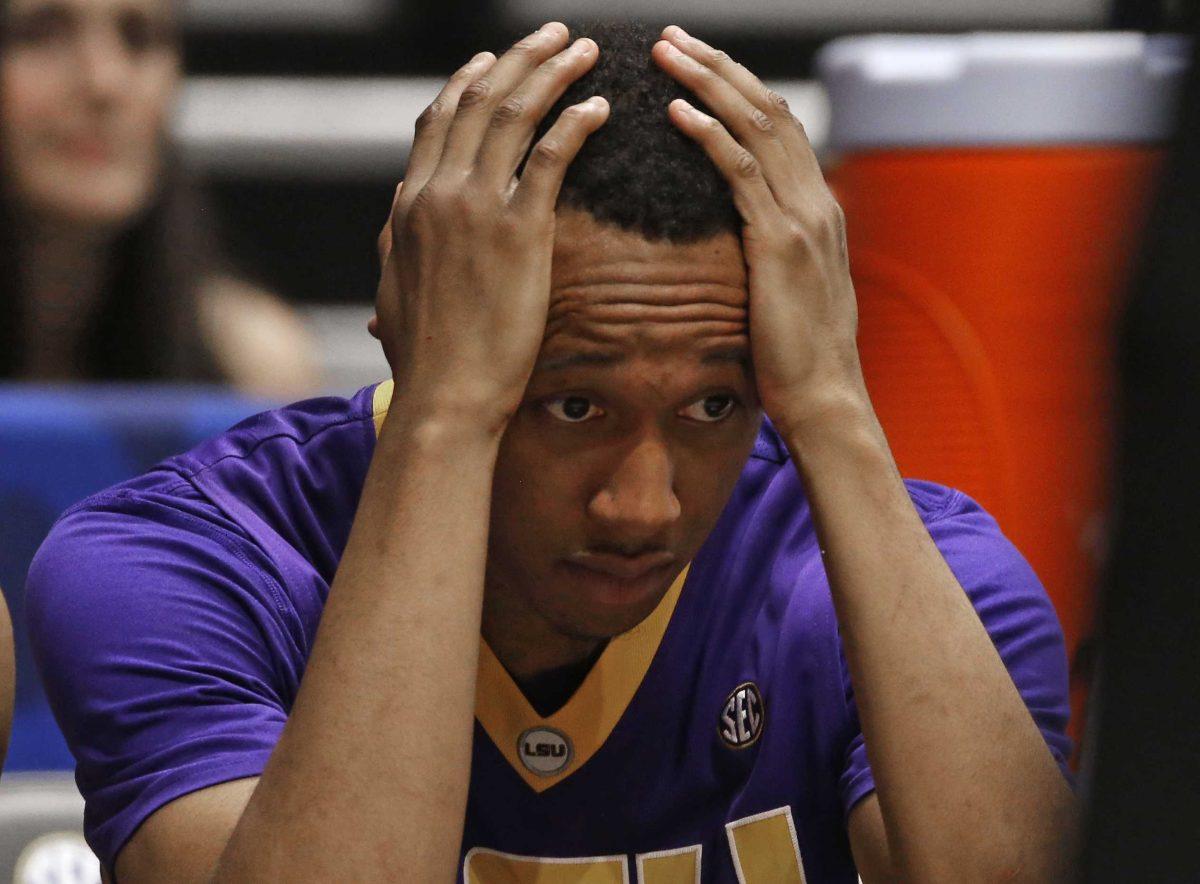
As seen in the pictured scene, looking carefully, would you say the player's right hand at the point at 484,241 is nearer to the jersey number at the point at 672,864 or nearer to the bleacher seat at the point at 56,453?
the jersey number at the point at 672,864

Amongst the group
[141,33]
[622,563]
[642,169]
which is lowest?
[622,563]

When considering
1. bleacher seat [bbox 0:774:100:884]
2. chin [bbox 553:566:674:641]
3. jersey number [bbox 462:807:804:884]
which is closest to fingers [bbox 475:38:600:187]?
chin [bbox 553:566:674:641]

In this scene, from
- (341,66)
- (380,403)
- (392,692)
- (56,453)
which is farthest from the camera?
(341,66)

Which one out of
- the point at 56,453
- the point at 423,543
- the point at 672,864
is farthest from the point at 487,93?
the point at 56,453

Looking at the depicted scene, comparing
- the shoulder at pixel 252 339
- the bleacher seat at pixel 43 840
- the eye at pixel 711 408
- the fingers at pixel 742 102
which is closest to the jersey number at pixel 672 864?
the eye at pixel 711 408

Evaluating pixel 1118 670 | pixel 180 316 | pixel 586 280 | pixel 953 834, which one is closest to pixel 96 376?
pixel 180 316

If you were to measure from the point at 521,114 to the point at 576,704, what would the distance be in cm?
55

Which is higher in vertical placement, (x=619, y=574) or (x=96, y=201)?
(x=96, y=201)

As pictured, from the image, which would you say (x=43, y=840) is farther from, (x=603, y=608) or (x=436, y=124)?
(x=436, y=124)

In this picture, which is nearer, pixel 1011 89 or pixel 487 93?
pixel 487 93

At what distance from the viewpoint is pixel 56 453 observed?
233 cm

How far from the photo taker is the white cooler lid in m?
2.56

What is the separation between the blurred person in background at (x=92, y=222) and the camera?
105 inches

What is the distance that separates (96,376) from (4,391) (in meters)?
0.35
